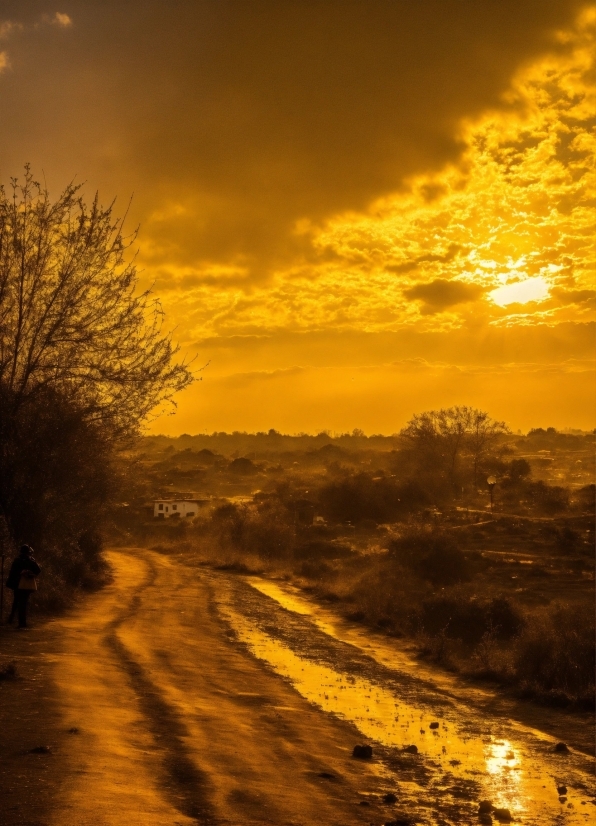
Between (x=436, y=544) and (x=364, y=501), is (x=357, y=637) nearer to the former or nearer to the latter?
(x=436, y=544)

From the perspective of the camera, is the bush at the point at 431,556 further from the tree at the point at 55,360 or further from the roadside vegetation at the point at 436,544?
the tree at the point at 55,360

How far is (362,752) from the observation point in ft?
34.5

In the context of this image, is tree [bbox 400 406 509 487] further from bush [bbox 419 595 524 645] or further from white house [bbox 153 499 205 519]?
bush [bbox 419 595 524 645]

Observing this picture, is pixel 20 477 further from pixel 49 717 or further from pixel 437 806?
pixel 437 806

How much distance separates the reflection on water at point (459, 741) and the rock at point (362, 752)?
1.92 ft

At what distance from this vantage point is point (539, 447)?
620 ft

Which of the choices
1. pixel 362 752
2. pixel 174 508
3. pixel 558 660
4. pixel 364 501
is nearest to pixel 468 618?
pixel 558 660

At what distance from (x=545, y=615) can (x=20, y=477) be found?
1430 cm

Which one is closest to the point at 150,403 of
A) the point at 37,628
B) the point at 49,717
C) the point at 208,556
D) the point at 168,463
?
the point at 37,628

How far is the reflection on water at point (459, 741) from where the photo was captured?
945 cm

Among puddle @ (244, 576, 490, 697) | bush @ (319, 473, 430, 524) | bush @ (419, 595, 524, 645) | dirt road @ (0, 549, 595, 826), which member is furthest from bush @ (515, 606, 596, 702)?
bush @ (319, 473, 430, 524)

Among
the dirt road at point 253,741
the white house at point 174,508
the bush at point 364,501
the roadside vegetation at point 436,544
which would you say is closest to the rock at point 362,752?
the dirt road at point 253,741

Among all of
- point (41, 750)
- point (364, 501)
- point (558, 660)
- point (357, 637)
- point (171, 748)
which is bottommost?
point (357, 637)

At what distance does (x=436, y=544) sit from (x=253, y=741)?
32264 millimetres
